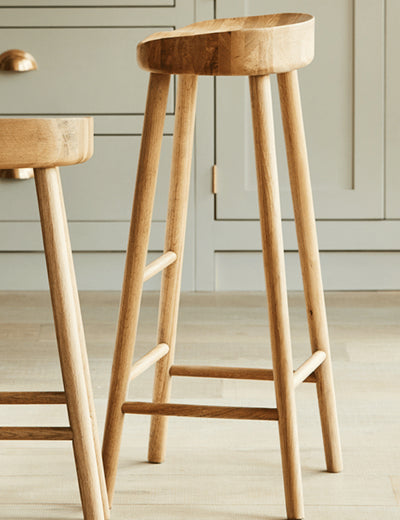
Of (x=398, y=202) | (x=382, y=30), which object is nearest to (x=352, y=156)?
(x=398, y=202)

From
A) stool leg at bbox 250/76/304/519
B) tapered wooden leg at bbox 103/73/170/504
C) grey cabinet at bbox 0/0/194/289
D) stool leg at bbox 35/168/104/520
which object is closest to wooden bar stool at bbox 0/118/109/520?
stool leg at bbox 35/168/104/520

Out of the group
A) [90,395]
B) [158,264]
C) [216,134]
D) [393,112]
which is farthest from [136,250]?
[393,112]

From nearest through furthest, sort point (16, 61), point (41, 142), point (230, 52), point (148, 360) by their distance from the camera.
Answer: point (41, 142) → point (230, 52) → point (148, 360) → point (16, 61)

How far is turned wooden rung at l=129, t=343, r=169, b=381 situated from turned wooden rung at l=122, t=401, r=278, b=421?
0.05 meters

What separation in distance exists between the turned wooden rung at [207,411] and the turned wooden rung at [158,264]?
6.7 inches

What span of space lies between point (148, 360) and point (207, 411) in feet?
0.47

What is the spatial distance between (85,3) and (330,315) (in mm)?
1076

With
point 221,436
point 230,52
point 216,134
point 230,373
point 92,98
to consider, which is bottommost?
point 221,436

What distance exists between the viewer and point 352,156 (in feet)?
8.04

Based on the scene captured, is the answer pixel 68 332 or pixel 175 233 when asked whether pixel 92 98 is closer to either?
pixel 175 233

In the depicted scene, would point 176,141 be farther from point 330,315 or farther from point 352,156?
point 352,156

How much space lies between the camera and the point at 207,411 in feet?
3.72

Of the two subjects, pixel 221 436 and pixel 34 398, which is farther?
pixel 221 436

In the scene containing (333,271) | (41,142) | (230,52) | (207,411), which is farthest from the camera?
(333,271)
